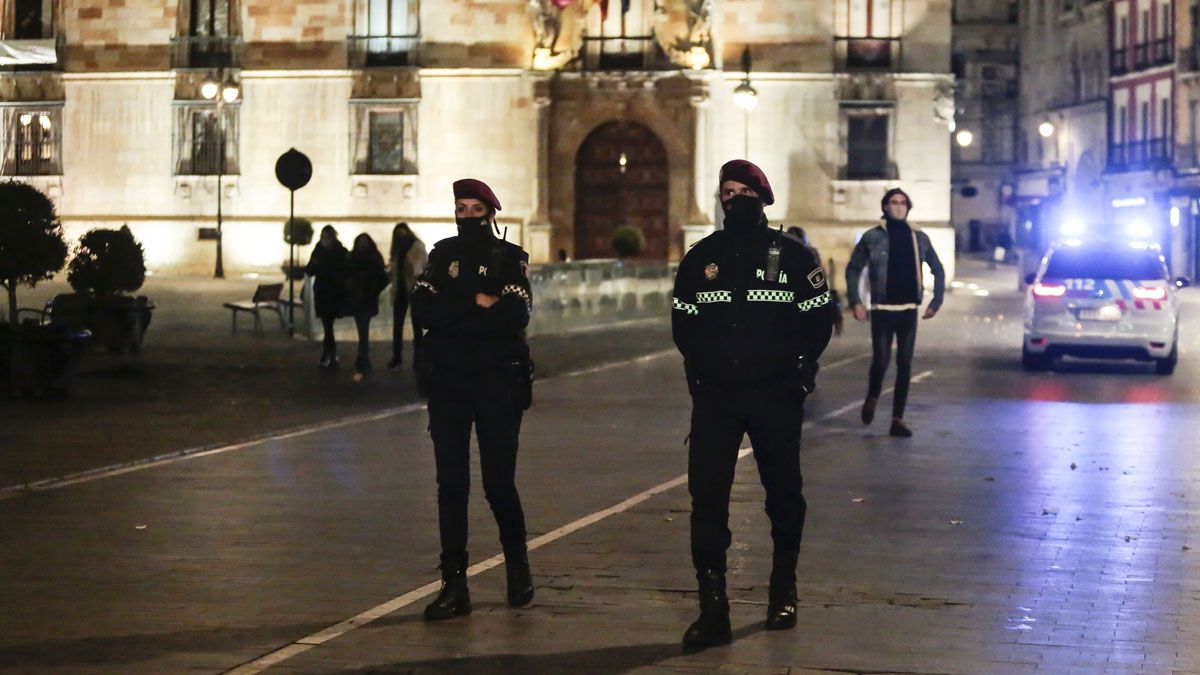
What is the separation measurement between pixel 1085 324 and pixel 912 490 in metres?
12.5

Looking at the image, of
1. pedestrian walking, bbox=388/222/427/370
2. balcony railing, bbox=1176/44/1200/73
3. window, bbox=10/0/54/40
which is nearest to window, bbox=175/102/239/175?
window, bbox=10/0/54/40

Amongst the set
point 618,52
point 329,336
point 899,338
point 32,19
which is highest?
point 32,19

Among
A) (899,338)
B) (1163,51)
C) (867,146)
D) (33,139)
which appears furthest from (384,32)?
(899,338)

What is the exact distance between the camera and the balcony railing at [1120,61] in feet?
252

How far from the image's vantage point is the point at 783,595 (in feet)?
30.1

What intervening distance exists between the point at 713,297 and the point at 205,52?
45.5m

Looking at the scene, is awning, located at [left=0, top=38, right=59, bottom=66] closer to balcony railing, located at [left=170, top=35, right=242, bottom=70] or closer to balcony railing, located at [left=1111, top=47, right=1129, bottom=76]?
balcony railing, located at [left=170, top=35, right=242, bottom=70]

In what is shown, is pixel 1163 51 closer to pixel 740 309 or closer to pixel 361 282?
pixel 361 282

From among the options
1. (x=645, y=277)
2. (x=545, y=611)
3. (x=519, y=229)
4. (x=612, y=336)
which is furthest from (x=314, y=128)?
(x=545, y=611)

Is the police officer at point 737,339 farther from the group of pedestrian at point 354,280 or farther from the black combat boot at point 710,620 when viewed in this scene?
the group of pedestrian at point 354,280

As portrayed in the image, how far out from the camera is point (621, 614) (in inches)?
375

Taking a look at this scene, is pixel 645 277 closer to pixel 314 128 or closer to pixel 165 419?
pixel 314 128

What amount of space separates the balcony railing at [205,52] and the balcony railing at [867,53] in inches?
561

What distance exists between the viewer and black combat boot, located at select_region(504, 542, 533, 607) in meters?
9.69
